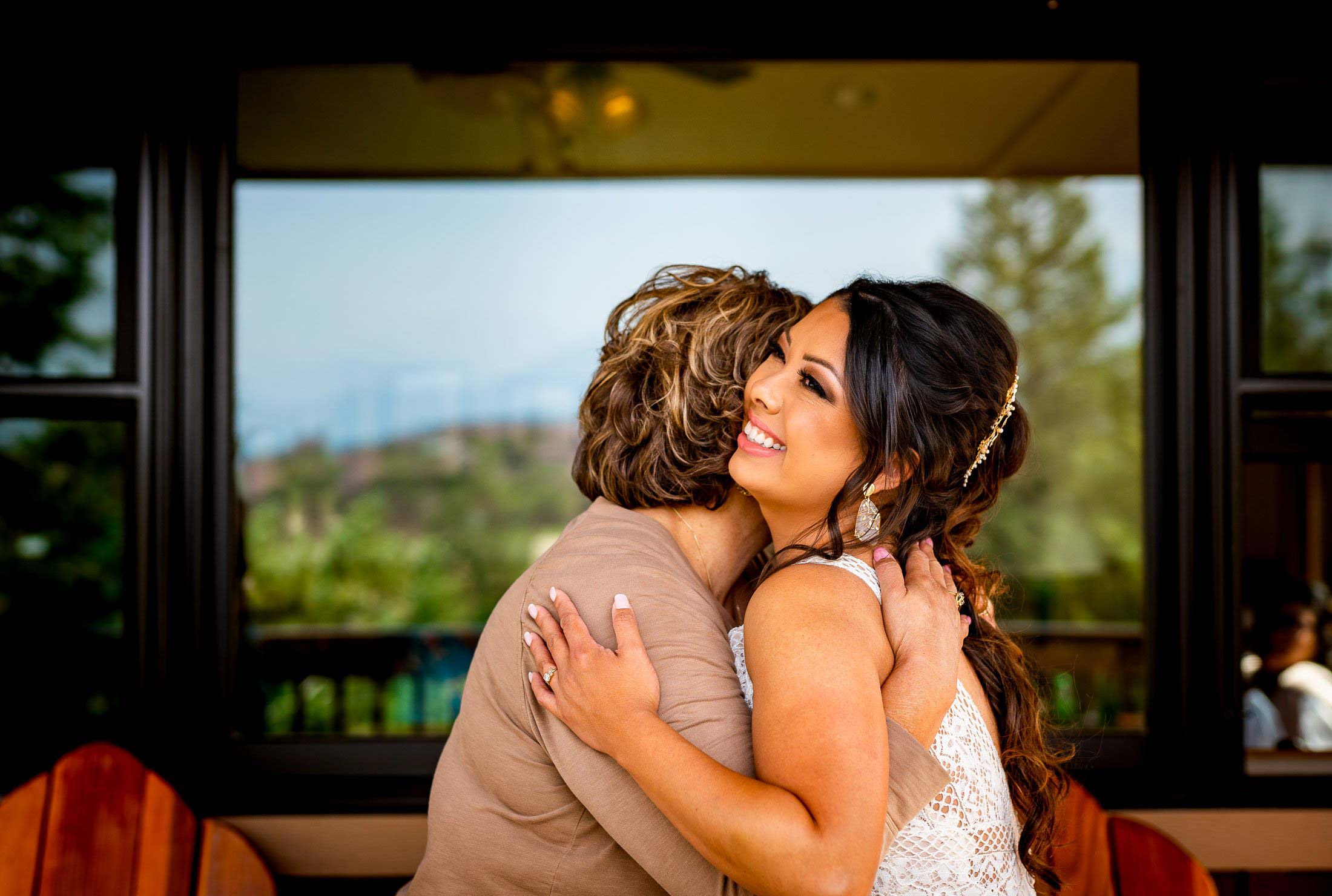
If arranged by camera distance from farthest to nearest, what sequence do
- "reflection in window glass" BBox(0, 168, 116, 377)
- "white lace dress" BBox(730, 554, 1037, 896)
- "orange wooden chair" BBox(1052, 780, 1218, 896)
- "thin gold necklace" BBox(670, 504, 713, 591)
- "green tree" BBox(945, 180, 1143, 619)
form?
"green tree" BBox(945, 180, 1143, 619) < "reflection in window glass" BBox(0, 168, 116, 377) < "orange wooden chair" BBox(1052, 780, 1218, 896) < "thin gold necklace" BBox(670, 504, 713, 591) < "white lace dress" BBox(730, 554, 1037, 896)

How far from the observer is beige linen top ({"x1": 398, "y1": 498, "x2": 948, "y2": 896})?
1.11m

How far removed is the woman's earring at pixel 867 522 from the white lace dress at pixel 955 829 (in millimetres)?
56

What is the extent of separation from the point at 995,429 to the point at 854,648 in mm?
451

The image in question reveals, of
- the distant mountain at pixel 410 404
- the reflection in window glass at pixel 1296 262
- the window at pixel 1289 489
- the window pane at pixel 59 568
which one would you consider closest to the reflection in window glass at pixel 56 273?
the window pane at pixel 59 568

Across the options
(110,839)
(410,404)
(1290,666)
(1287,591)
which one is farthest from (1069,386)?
(110,839)

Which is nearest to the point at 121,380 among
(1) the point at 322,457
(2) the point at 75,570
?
(2) the point at 75,570

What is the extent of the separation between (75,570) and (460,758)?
3452 mm

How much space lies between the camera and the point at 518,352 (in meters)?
6.82

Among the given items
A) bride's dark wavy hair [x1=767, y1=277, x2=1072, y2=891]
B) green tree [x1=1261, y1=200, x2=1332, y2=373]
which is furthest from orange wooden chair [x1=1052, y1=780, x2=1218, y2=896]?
green tree [x1=1261, y1=200, x2=1332, y2=373]

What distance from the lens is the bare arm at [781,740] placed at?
942 mm

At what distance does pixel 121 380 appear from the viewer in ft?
5.92

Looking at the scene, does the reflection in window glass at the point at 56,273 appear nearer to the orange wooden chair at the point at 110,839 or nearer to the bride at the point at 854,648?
the orange wooden chair at the point at 110,839

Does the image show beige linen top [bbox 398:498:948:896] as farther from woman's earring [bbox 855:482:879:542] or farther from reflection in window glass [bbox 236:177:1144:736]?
reflection in window glass [bbox 236:177:1144:736]

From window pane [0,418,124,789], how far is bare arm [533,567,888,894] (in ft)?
10.1
